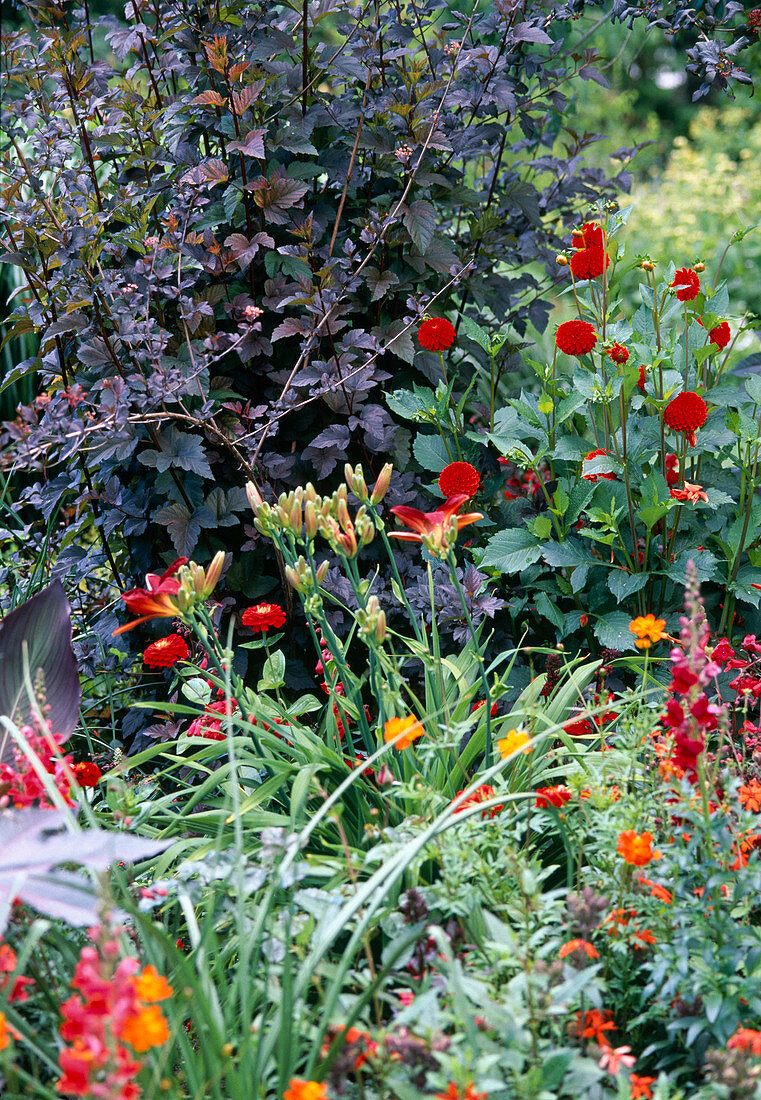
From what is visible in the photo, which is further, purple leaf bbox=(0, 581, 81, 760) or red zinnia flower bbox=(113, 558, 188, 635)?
purple leaf bbox=(0, 581, 81, 760)

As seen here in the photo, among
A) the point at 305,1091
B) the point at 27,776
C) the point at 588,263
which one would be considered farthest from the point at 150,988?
the point at 588,263

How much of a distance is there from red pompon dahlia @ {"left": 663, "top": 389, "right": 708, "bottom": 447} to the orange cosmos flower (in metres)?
0.62

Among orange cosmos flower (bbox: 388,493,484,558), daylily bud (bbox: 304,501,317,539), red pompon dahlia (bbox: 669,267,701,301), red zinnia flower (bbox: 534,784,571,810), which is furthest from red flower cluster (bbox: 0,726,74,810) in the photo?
red pompon dahlia (bbox: 669,267,701,301)

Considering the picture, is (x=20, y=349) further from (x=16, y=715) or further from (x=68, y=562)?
(x=16, y=715)

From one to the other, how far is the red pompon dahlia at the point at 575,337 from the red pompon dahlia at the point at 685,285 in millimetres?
204

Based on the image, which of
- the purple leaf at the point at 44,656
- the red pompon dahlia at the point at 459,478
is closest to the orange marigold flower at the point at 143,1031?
the purple leaf at the point at 44,656

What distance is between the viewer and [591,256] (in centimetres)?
184

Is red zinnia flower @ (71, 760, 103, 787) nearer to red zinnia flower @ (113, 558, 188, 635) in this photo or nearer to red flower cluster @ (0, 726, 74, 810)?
red flower cluster @ (0, 726, 74, 810)

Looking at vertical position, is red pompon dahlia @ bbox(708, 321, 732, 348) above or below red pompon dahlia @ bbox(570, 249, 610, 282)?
below

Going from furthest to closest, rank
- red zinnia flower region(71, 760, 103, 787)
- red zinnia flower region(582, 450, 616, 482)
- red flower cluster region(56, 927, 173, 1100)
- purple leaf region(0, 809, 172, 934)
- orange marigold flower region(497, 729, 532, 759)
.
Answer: red zinnia flower region(582, 450, 616, 482) < red zinnia flower region(71, 760, 103, 787) < orange marigold flower region(497, 729, 532, 759) < purple leaf region(0, 809, 172, 934) < red flower cluster region(56, 927, 173, 1100)

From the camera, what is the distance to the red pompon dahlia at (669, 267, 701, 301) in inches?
73.6

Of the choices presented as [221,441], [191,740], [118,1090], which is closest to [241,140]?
[221,441]

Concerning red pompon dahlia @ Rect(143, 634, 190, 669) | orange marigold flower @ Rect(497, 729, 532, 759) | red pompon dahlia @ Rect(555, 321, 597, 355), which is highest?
red pompon dahlia @ Rect(555, 321, 597, 355)

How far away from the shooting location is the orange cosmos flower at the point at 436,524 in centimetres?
141
